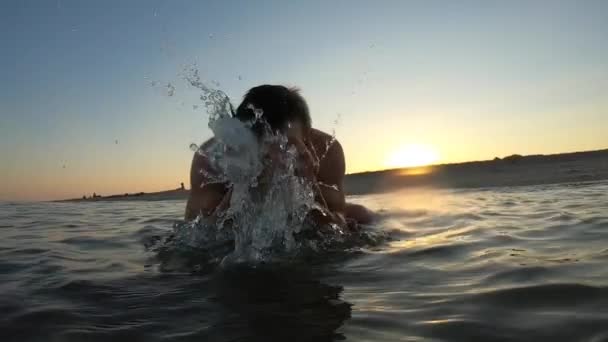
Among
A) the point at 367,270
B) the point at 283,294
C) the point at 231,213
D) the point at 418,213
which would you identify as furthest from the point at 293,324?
the point at 418,213

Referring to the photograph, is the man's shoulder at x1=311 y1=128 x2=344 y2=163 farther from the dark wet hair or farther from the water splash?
the water splash

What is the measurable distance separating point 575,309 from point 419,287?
688mm

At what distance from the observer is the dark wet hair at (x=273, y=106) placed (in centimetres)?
446

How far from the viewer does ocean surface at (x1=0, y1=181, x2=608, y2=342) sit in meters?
1.89

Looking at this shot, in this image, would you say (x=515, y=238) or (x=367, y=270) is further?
(x=515, y=238)

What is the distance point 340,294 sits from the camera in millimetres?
2408

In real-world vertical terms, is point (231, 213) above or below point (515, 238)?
above

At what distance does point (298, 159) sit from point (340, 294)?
1.87 metres

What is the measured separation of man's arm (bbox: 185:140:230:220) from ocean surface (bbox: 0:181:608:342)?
816 mm

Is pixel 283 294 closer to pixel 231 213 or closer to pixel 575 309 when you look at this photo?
pixel 575 309

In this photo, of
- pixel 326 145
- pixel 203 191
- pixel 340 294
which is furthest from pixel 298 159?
pixel 340 294

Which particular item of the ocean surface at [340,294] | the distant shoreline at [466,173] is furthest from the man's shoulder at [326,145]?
the distant shoreline at [466,173]

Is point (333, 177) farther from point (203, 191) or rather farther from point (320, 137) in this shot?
point (203, 191)

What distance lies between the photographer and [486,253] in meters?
3.26
